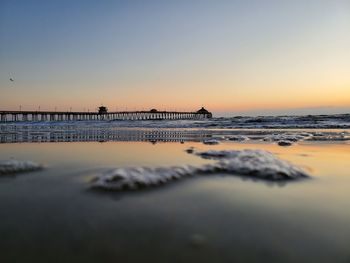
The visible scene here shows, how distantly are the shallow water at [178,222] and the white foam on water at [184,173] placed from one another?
177 millimetres

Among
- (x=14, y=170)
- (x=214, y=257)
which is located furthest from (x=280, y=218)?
(x=14, y=170)

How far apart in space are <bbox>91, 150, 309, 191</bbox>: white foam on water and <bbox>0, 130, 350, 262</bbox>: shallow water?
7.0 inches

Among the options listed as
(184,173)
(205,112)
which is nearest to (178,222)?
(184,173)

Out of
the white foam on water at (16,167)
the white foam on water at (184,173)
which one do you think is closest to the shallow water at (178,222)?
the white foam on water at (184,173)

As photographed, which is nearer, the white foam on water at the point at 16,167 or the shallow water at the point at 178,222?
the shallow water at the point at 178,222

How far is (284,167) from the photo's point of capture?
12.3ft

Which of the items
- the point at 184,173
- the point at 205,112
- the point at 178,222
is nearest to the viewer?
the point at 178,222

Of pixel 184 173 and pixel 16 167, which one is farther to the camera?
pixel 16 167

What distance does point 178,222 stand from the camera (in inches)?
78.1

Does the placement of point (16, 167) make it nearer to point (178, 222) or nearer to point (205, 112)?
point (178, 222)

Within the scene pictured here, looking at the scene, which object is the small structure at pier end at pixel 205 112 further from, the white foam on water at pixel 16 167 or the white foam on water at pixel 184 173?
the white foam on water at pixel 16 167

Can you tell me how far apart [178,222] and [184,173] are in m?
1.48

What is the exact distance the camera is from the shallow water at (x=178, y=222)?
61.2 inches

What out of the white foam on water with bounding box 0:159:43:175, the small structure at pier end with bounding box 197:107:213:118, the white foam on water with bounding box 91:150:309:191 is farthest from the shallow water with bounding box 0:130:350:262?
the small structure at pier end with bounding box 197:107:213:118
